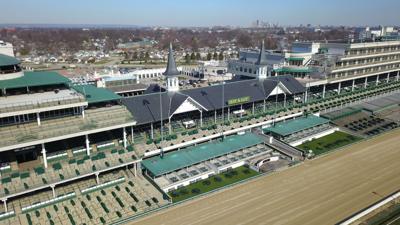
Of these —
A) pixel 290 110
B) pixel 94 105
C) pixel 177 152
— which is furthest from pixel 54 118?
pixel 290 110

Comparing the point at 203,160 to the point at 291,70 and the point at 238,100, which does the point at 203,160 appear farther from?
the point at 291,70

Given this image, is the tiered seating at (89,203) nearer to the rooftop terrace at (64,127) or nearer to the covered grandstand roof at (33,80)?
the rooftop terrace at (64,127)

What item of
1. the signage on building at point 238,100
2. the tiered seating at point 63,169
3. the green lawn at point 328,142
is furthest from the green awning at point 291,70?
the tiered seating at point 63,169

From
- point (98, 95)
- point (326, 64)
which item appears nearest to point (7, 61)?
point (98, 95)

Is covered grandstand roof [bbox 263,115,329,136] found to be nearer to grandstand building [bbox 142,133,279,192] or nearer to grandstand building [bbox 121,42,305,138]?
grandstand building [bbox 142,133,279,192]

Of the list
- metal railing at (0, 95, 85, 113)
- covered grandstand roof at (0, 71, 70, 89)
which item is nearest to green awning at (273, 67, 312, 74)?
metal railing at (0, 95, 85, 113)

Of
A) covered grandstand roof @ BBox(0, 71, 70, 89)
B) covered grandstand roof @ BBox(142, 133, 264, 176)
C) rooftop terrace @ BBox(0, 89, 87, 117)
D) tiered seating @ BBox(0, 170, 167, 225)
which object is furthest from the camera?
covered grandstand roof @ BBox(142, 133, 264, 176)

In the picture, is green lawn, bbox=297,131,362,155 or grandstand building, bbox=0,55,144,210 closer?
grandstand building, bbox=0,55,144,210
